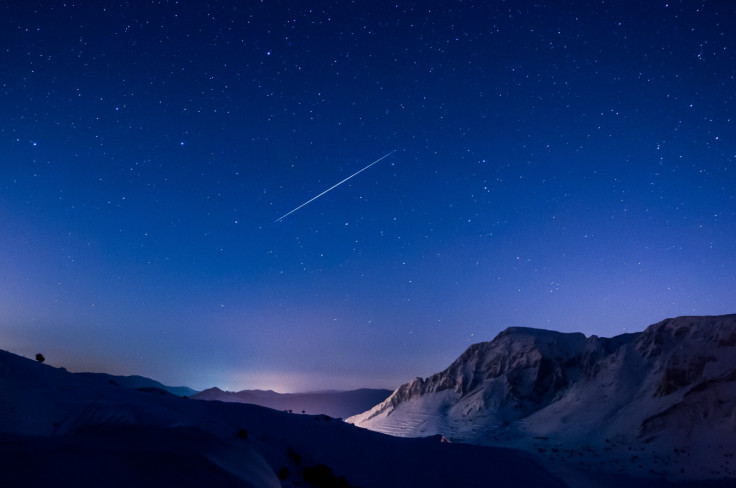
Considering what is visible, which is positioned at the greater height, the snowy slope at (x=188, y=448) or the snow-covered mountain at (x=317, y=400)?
the snowy slope at (x=188, y=448)

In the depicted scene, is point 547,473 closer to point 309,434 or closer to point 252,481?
point 309,434

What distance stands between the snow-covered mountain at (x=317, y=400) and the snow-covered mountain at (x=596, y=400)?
2673 inches

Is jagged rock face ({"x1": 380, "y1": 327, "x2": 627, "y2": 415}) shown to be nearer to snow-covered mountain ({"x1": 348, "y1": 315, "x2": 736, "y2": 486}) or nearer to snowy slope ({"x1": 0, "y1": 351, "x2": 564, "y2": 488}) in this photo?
snow-covered mountain ({"x1": 348, "y1": 315, "x2": 736, "y2": 486})

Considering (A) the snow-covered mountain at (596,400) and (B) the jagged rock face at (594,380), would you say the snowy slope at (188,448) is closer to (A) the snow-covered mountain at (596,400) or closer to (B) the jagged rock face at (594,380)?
(A) the snow-covered mountain at (596,400)

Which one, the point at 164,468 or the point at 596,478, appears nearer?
the point at 164,468

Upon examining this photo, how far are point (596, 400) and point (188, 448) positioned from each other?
4379cm

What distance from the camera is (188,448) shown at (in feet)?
24.4

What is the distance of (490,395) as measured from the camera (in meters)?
50.1

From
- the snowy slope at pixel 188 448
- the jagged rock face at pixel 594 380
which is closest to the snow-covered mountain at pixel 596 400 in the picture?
the jagged rock face at pixel 594 380

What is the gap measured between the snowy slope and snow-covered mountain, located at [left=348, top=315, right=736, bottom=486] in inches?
416

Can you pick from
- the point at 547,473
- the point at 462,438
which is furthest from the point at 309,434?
the point at 462,438

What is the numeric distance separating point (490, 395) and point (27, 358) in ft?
158

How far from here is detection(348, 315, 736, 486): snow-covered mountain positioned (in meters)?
27.0

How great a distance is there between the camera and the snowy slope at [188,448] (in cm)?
567
